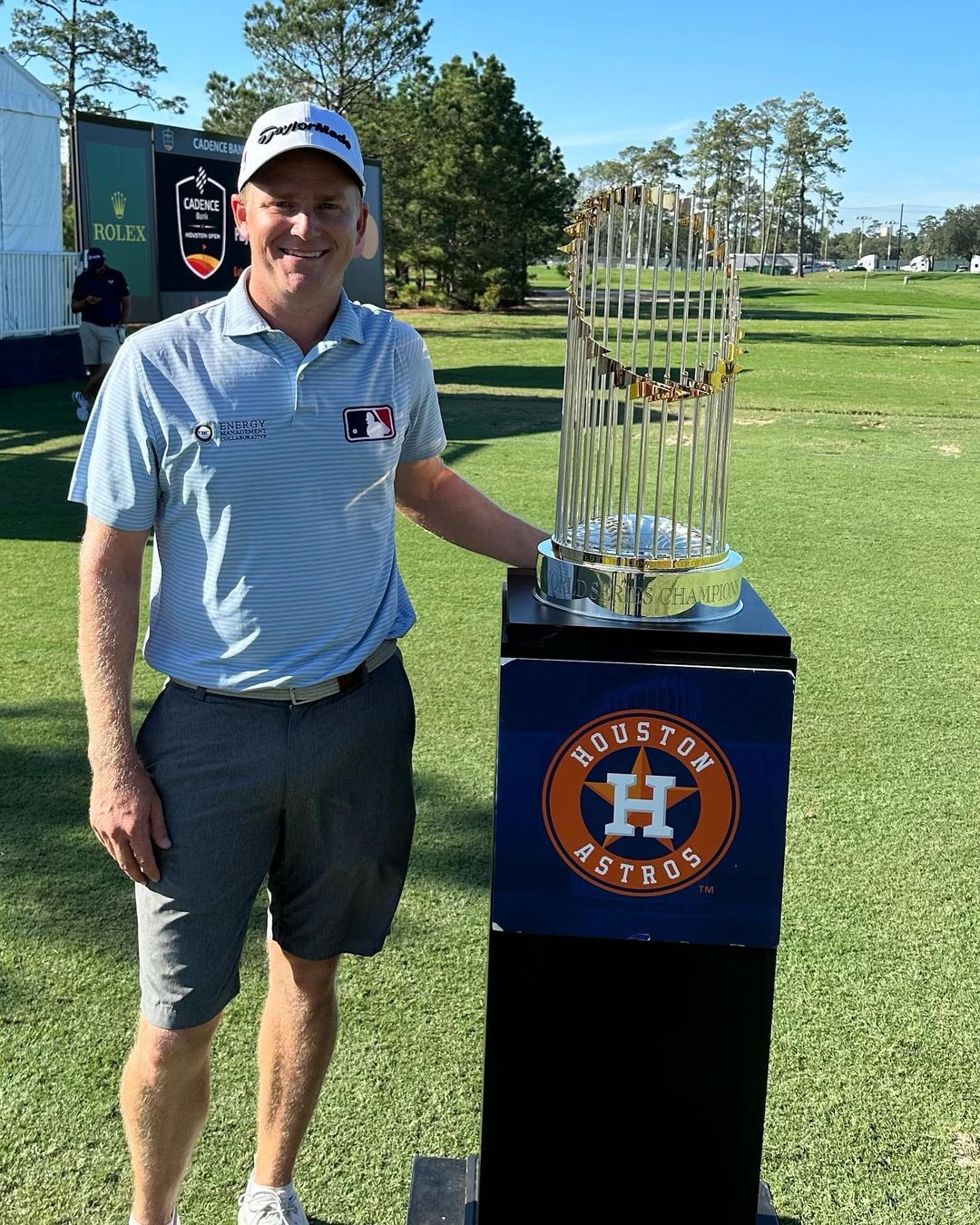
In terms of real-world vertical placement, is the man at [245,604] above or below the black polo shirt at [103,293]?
below

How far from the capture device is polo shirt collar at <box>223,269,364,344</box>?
1.90m

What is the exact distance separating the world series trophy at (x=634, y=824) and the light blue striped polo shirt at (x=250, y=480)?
30 centimetres

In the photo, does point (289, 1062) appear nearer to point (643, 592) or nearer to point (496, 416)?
point (643, 592)

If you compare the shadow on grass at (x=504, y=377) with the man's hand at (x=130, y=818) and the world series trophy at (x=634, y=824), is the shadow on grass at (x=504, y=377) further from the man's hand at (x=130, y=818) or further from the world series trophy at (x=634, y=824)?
the man's hand at (x=130, y=818)

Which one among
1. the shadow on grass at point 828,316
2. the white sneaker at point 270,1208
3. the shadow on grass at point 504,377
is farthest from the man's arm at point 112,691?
the shadow on grass at point 828,316

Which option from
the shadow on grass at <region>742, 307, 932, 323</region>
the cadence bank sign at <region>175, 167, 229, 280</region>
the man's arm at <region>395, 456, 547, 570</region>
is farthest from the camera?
the shadow on grass at <region>742, 307, 932, 323</region>

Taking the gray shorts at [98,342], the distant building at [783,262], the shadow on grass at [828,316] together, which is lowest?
the gray shorts at [98,342]

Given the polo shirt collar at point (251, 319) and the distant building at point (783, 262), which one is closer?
the polo shirt collar at point (251, 319)

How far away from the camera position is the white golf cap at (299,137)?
191cm

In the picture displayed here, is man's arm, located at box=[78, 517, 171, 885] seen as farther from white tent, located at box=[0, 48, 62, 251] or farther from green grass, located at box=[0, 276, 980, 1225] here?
white tent, located at box=[0, 48, 62, 251]

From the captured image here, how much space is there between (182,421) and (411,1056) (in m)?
1.53

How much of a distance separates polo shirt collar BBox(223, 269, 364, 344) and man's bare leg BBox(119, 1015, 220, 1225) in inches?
44.9

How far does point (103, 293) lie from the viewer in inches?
492

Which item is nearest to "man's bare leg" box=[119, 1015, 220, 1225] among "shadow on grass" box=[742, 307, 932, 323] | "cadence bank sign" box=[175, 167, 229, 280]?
"cadence bank sign" box=[175, 167, 229, 280]
